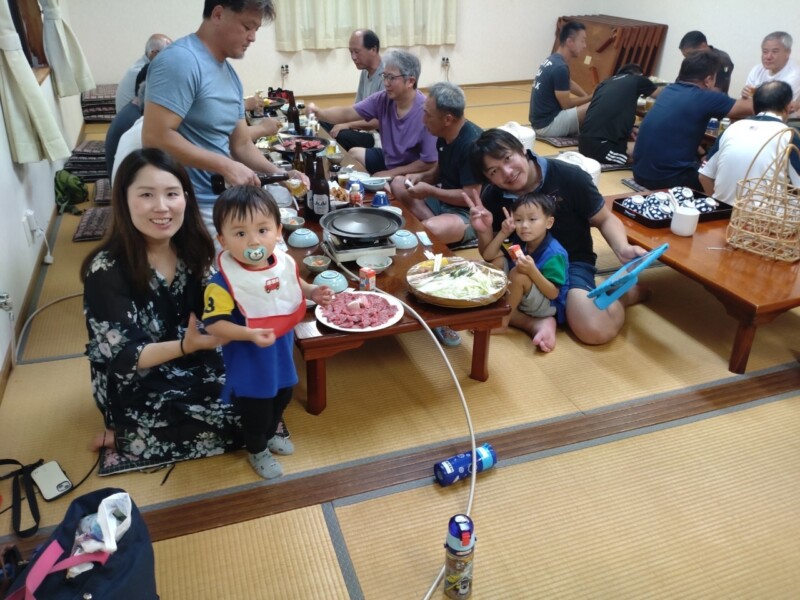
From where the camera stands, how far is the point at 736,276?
99.5 inches

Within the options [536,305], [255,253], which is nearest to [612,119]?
[536,305]

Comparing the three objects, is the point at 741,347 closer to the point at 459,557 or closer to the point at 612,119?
the point at 459,557

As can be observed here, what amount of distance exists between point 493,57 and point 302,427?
687 cm

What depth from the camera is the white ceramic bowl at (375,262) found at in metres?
2.38

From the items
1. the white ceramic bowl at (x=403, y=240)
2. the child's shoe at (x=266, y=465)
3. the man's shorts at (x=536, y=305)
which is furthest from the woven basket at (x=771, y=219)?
the child's shoe at (x=266, y=465)

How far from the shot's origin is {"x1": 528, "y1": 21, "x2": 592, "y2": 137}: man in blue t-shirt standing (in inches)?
→ 203

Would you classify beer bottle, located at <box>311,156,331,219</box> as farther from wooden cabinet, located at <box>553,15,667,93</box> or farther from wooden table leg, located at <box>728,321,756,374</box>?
wooden cabinet, located at <box>553,15,667,93</box>

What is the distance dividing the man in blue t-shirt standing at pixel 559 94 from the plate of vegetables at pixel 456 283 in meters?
3.41

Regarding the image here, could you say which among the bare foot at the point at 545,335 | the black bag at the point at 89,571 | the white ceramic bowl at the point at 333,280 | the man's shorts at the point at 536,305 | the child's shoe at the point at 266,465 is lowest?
the child's shoe at the point at 266,465

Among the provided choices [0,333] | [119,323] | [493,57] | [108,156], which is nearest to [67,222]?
[108,156]

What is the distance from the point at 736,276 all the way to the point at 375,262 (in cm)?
147

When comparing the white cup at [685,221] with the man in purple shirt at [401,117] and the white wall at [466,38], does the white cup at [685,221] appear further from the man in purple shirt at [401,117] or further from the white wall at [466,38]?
the white wall at [466,38]

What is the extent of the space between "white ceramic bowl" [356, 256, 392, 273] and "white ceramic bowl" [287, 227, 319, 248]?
9.7 inches

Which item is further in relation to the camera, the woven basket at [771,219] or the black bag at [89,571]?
the woven basket at [771,219]
